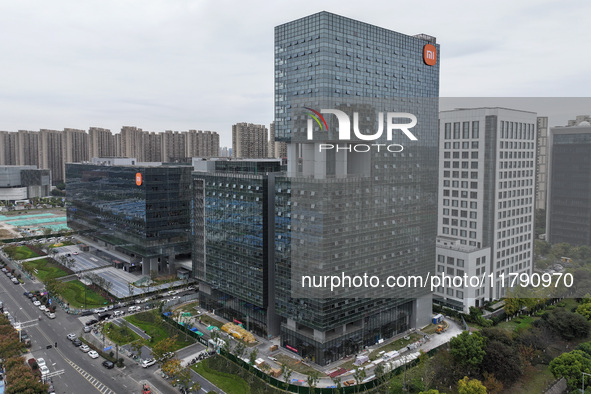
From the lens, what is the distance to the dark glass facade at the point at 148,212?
7350 centimetres

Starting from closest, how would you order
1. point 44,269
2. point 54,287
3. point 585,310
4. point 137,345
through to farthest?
point 137,345 → point 585,310 → point 54,287 → point 44,269

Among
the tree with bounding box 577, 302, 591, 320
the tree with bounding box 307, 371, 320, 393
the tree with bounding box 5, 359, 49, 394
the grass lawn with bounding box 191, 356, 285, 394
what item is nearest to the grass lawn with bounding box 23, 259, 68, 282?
the tree with bounding box 5, 359, 49, 394

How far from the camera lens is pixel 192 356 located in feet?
158

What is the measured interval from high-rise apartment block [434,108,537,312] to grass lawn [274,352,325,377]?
82.5ft

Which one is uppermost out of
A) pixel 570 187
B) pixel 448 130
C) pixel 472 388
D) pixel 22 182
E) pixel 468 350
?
pixel 448 130

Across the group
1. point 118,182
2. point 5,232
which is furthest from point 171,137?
point 118,182

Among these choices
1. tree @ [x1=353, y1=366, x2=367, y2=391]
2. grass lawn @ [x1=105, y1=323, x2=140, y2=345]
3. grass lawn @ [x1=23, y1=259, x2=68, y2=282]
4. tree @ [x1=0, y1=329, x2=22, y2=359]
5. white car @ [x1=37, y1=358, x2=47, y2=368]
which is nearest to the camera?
tree @ [x1=353, y1=366, x2=367, y2=391]

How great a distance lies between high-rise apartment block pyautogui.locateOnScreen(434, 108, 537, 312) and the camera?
2334 inches

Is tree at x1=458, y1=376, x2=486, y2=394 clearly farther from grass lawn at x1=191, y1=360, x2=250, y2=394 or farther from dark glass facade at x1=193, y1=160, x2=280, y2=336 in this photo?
dark glass facade at x1=193, y1=160, x2=280, y2=336

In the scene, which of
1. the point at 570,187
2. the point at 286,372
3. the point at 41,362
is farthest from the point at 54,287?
the point at 570,187

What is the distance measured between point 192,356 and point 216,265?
1232 centimetres

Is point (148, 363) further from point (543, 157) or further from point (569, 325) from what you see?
point (543, 157)

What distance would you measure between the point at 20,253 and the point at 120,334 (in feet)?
181

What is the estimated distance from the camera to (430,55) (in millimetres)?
54094
